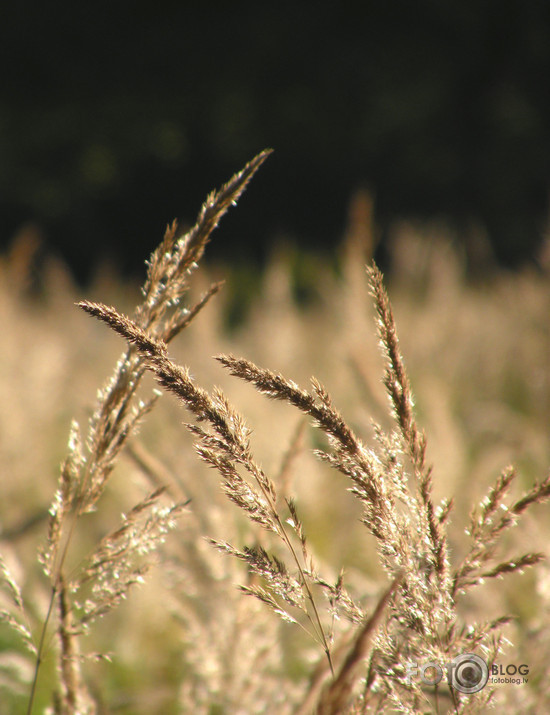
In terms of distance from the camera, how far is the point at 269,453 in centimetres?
198

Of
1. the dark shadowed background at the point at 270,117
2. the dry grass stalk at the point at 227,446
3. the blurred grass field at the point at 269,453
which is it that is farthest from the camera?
the dark shadowed background at the point at 270,117

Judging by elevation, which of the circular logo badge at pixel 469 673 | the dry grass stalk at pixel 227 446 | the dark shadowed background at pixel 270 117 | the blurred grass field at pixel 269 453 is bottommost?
the circular logo badge at pixel 469 673

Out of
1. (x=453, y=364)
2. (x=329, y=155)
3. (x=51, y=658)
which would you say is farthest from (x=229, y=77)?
(x=51, y=658)

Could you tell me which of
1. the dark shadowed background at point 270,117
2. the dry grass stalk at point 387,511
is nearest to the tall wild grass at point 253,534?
the dry grass stalk at point 387,511

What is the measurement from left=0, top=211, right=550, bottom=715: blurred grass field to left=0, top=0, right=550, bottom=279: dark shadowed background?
32.9 ft

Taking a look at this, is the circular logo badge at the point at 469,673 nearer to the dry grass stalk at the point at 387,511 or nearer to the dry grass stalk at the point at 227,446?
the dry grass stalk at the point at 387,511

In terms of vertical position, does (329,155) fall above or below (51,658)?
above

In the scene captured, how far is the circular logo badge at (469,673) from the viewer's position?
0.62 metres

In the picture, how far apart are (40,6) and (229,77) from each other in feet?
16.7

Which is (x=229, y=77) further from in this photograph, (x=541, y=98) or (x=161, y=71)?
(x=541, y=98)

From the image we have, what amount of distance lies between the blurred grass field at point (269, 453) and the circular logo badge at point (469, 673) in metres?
0.09

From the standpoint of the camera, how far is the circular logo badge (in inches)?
24.4

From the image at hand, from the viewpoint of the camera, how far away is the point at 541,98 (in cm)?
1405

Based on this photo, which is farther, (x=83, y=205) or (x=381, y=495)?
(x=83, y=205)
